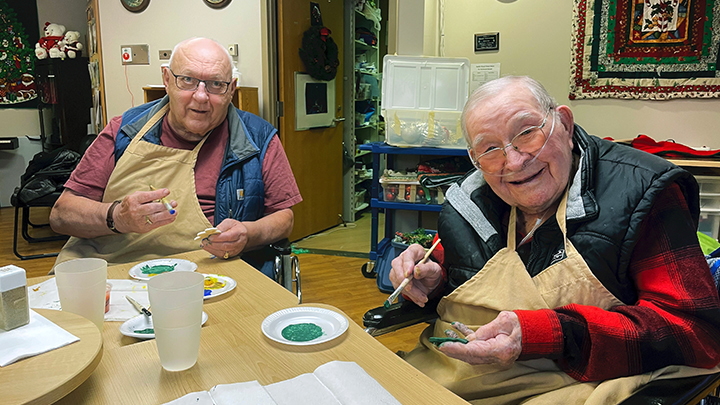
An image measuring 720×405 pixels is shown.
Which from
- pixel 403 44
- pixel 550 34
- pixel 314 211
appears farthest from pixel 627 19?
pixel 314 211

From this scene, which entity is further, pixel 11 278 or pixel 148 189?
pixel 148 189

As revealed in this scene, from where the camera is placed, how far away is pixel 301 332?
101 cm

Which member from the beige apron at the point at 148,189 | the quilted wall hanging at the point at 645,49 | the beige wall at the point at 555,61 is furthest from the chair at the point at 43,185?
the quilted wall hanging at the point at 645,49

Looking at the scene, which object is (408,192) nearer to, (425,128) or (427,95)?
(425,128)

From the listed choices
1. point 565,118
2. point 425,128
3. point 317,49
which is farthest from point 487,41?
point 565,118

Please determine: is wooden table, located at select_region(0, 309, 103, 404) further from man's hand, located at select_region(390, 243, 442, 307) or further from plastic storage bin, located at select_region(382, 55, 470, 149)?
plastic storage bin, located at select_region(382, 55, 470, 149)

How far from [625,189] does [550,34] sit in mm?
2887

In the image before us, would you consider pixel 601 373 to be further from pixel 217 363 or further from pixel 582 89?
pixel 582 89

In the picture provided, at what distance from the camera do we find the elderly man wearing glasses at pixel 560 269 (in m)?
0.99

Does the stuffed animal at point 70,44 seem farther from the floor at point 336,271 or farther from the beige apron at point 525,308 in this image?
the beige apron at point 525,308

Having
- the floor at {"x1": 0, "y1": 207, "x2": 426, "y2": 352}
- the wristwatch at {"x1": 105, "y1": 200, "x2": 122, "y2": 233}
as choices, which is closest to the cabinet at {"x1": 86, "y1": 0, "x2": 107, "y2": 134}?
the floor at {"x1": 0, "y1": 207, "x2": 426, "y2": 352}

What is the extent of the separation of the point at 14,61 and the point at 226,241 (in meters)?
5.81

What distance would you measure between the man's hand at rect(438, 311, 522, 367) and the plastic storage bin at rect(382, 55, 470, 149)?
7.52ft

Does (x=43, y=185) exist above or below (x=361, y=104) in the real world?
below
